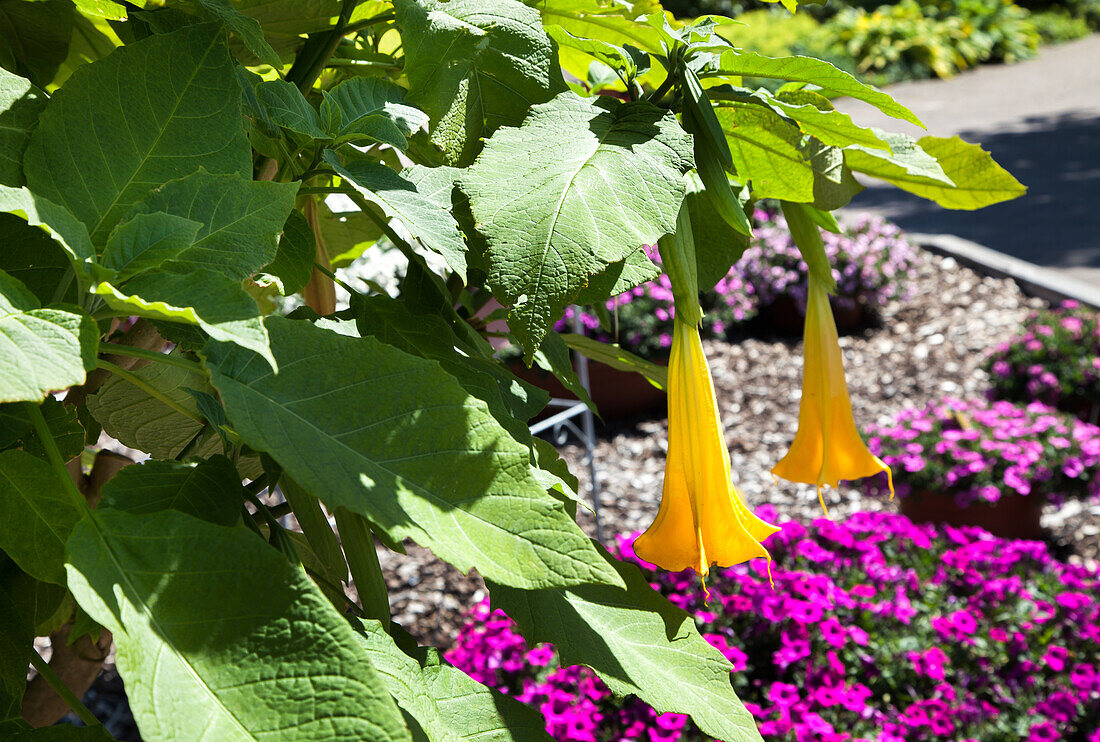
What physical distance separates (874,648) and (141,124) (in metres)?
2.01

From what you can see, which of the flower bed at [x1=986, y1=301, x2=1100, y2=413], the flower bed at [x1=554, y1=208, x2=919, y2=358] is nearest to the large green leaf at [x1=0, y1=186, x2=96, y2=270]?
the flower bed at [x1=986, y1=301, x2=1100, y2=413]

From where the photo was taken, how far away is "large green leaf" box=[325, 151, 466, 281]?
421mm

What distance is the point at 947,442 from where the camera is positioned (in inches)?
117

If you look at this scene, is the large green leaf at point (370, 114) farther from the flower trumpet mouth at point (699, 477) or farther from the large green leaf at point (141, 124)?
the flower trumpet mouth at point (699, 477)

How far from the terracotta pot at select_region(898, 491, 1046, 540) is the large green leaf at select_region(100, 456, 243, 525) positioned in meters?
2.84

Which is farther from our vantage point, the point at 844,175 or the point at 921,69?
the point at 921,69

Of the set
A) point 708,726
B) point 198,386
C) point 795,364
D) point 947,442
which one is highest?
point 198,386

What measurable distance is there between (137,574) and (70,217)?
133 millimetres

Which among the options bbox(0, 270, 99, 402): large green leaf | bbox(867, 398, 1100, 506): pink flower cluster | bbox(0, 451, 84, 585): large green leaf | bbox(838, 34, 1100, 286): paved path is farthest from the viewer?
bbox(838, 34, 1100, 286): paved path

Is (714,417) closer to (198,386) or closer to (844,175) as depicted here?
(844,175)

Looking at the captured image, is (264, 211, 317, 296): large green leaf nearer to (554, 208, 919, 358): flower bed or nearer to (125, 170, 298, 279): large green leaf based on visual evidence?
(125, 170, 298, 279): large green leaf

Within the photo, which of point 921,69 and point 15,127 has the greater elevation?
point 15,127

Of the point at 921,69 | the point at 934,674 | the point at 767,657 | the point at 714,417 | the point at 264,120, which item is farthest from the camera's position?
the point at 921,69

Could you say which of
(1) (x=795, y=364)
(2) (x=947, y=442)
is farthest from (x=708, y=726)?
(1) (x=795, y=364)
